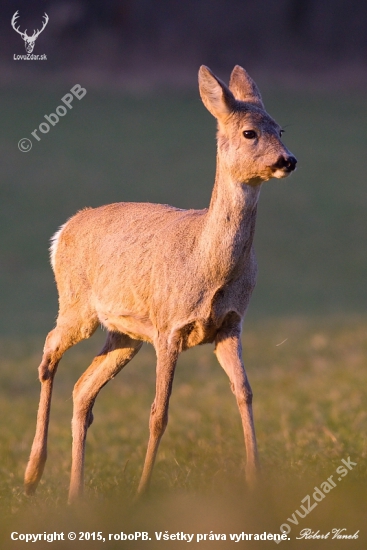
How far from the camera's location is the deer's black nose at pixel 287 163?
6344 millimetres

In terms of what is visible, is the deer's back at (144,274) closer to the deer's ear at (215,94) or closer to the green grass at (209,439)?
the deer's ear at (215,94)

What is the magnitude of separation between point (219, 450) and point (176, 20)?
34186mm

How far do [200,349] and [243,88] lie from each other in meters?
12.3

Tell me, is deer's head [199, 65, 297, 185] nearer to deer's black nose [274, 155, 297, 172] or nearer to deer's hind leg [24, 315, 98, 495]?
deer's black nose [274, 155, 297, 172]

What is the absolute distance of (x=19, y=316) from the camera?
25.3 metres

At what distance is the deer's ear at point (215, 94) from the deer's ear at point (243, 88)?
0.41 m

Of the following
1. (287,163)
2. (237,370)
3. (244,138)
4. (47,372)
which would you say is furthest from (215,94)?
(47,372)

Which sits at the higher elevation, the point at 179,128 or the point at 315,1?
the point at 315,1

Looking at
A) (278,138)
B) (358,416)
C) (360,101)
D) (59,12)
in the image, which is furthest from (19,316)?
(360,101)

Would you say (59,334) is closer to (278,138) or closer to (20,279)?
(278,138)

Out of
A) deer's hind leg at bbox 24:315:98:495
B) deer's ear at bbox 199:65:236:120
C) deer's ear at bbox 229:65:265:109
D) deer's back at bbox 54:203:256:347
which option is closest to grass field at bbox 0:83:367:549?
deer's hind leg at bbox 24:315:98:495

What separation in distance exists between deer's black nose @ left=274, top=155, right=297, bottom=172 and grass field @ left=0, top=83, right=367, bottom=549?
6.06 ft

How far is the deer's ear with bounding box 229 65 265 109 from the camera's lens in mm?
7211

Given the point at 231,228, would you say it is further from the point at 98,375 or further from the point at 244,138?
the point at 98,375
